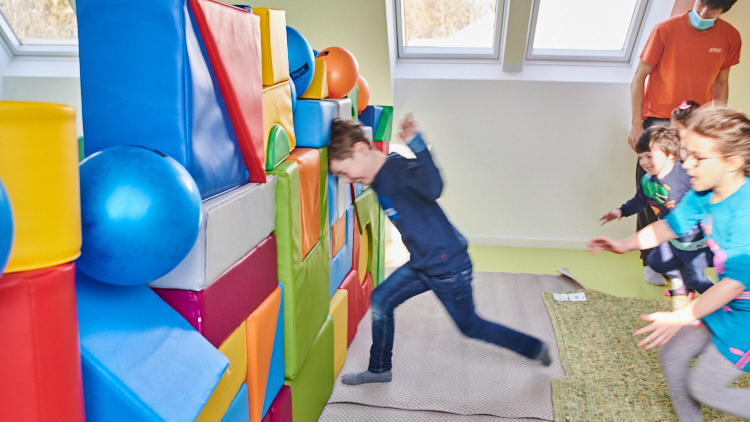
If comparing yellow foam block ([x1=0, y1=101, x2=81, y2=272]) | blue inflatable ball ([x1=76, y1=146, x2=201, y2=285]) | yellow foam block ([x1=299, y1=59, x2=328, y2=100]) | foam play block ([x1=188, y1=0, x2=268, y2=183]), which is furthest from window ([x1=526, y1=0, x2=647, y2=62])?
yellow foam block ([x1=0, y1=101, x2=81, y2=272])

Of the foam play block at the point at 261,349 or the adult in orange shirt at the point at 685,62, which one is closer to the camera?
the foam play block at the point at 261,349

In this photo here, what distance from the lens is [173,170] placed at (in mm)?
761

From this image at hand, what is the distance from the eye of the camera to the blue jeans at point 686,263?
2230 millimetres

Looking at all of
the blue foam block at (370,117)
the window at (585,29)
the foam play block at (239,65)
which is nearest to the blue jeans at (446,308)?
the foam play block at (239,65)

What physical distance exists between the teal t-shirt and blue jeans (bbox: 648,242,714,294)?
953 millimetres

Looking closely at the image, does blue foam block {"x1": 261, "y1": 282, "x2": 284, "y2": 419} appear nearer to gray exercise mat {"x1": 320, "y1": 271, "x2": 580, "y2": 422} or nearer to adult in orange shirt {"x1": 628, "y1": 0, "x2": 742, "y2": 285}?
gray exercise mat {"x1": 320, "y1": 271, "x2": 580, "y2": 422}

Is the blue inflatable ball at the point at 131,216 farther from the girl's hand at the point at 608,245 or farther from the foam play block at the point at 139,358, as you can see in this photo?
the girl's hand at the point at 608,245

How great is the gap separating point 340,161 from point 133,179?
0.96 m

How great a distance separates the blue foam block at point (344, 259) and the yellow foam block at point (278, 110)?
52 centimetres

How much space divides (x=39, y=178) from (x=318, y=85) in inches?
49.7

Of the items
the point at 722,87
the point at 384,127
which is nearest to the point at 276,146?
the point at 384,127

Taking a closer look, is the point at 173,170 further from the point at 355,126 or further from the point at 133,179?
the point at 355,126

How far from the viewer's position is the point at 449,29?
11.3 ft

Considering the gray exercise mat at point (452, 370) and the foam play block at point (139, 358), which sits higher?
the foam play block at point (139, 358)
